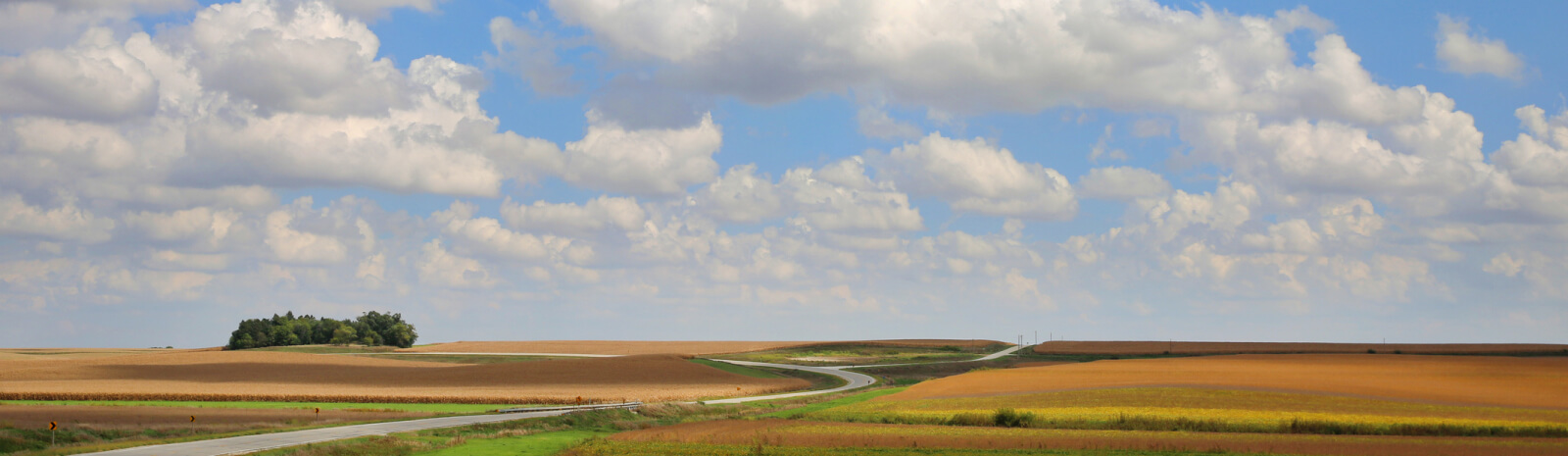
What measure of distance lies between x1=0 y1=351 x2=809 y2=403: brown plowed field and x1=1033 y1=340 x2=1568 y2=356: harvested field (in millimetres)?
76309

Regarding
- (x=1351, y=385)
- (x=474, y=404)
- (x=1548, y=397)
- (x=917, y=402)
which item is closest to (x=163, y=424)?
(x=474, y=404)

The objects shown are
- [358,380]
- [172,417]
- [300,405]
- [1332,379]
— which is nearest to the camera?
[172,417]

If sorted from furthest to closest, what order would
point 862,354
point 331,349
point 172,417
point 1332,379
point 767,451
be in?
point 862,354 → point 331,349 → point 1332,379 → point 172,417 → point 767,451

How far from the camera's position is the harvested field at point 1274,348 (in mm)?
141212

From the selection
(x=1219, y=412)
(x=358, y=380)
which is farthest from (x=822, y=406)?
(x=358, y=380)

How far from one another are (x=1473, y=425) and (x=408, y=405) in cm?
6114

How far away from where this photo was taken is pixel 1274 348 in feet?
519

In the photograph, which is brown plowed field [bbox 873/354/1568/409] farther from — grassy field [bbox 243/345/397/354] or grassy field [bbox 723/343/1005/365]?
grassy field [bbox 243/345/397/354]

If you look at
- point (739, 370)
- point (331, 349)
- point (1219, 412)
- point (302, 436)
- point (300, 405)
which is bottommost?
point (300, 405)

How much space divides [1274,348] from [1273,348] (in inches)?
10.0

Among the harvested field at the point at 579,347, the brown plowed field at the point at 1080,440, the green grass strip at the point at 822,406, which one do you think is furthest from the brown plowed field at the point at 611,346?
the brown plowed field at the point at 1080,440

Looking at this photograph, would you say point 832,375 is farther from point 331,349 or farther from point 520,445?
point 331,349

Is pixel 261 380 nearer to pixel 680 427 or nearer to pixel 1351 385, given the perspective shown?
pixel 680 427

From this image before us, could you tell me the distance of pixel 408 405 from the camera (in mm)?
69500
